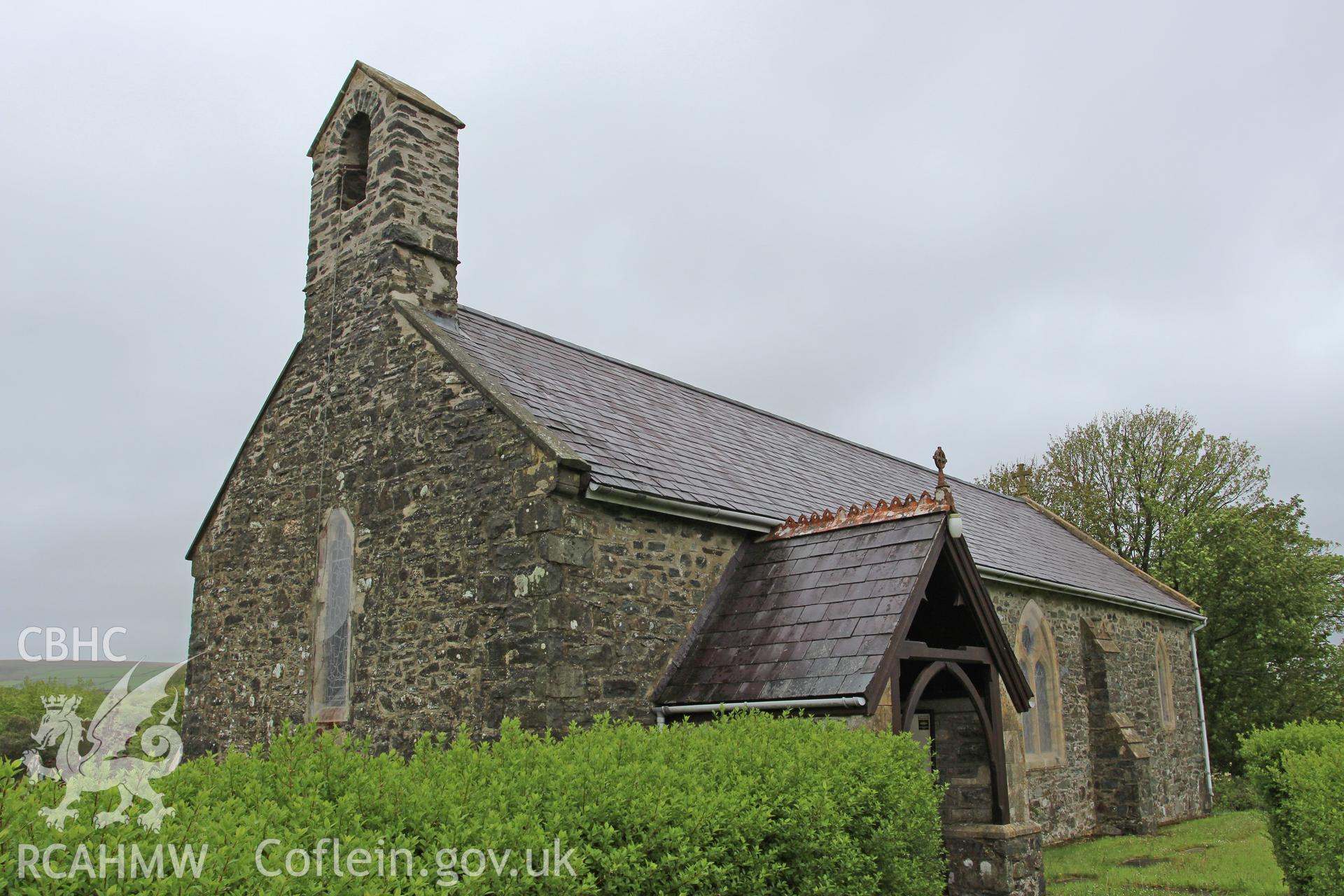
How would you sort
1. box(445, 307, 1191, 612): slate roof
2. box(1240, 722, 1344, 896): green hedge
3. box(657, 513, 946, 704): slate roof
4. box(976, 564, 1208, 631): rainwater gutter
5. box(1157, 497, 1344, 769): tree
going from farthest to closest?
box(1157, 497, 1344, 769): tree
box(976, 564, 1208, 631): rainwater gutter
box(445, 307, 1191, 612): slate roof
box(657, 513, 946, 704): slate roof
box(1240, 722, 1344, 896): green hedge

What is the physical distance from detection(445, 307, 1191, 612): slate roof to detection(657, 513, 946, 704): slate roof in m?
1.13

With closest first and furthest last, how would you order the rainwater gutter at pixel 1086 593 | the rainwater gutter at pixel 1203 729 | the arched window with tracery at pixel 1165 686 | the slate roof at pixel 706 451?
the slate roof at pixel 706 451 < the rainwater gutter at pixel 1086 593 < the arched window with tracery at pixel 1165 686 < the rainwater gutter at pixel 1203 729

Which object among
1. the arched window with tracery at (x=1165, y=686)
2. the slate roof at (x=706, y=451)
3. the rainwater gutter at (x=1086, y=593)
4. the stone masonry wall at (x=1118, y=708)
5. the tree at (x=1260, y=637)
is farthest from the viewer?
the tree at (x=1260, y=637)

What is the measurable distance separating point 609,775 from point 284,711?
8.80 metres

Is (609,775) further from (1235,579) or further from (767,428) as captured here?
(1235,579)

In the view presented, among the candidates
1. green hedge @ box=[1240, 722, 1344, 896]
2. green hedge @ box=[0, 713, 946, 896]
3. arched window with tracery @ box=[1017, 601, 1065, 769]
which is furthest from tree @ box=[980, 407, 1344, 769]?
green hedge @ box=[0, 713, 946, 896]

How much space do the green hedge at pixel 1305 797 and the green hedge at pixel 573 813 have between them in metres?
4.60

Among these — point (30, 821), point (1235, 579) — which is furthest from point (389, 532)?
point (1235, 579)

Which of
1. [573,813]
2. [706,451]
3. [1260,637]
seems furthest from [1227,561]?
[573,813]

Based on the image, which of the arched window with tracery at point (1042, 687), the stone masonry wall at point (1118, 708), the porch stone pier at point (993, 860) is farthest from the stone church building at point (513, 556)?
the stone masonry wall at point (1118, 708)

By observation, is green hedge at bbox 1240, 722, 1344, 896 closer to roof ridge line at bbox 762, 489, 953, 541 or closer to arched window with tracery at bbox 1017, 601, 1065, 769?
roof ridge line at bbox 762, 489, 953, 541

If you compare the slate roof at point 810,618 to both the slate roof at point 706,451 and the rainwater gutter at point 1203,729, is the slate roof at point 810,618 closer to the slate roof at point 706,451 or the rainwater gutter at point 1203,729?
the slate roof at point 706,451

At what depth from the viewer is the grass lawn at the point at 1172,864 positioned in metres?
11.7

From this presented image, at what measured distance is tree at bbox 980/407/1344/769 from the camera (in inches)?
1112
